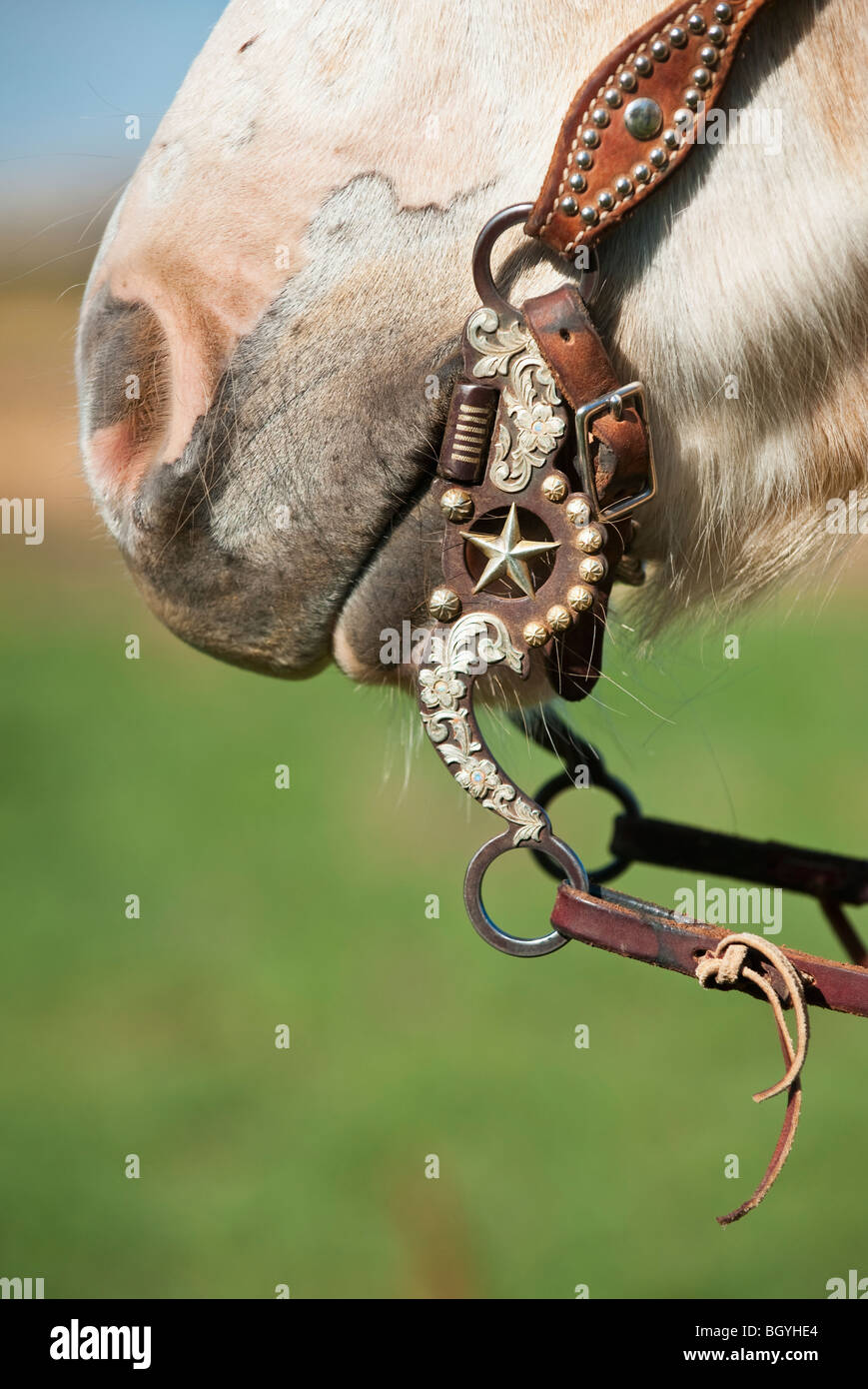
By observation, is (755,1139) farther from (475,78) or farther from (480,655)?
(475,78)

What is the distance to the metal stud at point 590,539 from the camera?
32.0 inches

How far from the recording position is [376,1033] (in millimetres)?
3148

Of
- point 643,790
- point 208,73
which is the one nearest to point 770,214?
point 208,73

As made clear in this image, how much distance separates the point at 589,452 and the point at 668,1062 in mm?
2426

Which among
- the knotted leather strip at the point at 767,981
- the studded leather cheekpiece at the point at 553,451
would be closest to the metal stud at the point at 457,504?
the studded leather cheekpiece at the point at 553,451

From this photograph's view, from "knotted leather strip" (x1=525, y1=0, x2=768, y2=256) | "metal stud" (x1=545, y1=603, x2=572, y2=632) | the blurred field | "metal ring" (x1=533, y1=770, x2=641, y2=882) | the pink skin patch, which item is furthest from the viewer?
the blurred field

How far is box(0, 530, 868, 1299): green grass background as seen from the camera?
2.31m

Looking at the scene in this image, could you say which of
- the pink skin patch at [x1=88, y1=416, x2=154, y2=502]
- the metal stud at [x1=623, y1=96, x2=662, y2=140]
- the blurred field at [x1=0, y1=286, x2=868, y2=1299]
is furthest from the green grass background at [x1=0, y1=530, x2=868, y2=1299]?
the metal stud at [x1=623, y1=96, x2=662, y2=140]

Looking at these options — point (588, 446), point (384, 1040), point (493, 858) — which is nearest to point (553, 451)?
point (588, 446)

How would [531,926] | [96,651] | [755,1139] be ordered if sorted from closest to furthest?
[755,1139], [531,926], [96,651]

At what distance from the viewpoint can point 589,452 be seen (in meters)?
0.81

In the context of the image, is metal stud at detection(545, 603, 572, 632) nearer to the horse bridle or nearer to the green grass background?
the horse bridle

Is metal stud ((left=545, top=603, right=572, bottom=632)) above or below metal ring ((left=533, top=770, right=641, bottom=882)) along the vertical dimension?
above

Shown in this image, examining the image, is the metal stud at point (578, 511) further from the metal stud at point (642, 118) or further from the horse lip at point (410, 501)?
the metal stud at point (642, 118)
